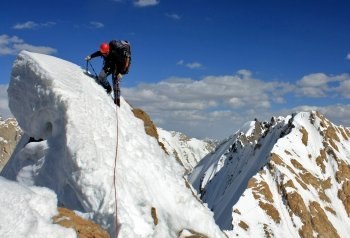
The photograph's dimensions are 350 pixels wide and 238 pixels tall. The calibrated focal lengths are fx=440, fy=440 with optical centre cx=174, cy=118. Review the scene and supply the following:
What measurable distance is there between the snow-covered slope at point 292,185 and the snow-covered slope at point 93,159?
9770 centimetres

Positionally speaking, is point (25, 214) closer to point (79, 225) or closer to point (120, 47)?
point (79, 225)

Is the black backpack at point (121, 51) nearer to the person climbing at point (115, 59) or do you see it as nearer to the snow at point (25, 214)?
the person climbing at point (115, 59)

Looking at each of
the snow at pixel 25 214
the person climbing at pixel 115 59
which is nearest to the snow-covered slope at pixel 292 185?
the person climbing at pixel 115 59

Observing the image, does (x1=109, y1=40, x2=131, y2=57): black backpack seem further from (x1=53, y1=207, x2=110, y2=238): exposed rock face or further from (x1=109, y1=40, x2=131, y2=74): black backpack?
(x1=53, y1=207, x2=110, y2=238): exposed rock face

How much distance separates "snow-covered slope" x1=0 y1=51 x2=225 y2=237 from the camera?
1527 centimetres

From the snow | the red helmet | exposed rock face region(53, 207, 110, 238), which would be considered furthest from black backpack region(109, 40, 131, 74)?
the snow

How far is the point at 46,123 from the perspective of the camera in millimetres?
18312

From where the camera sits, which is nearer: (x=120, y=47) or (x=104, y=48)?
(x=120, y=47)

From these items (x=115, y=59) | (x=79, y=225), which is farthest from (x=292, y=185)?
(x=79, y=225)

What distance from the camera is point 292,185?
456 ft

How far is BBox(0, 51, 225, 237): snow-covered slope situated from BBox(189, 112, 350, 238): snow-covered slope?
9770 cm

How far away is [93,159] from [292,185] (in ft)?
429

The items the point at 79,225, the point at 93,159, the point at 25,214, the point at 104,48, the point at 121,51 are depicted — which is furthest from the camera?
the point at 104,48

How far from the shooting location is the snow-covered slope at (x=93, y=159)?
1527cm
